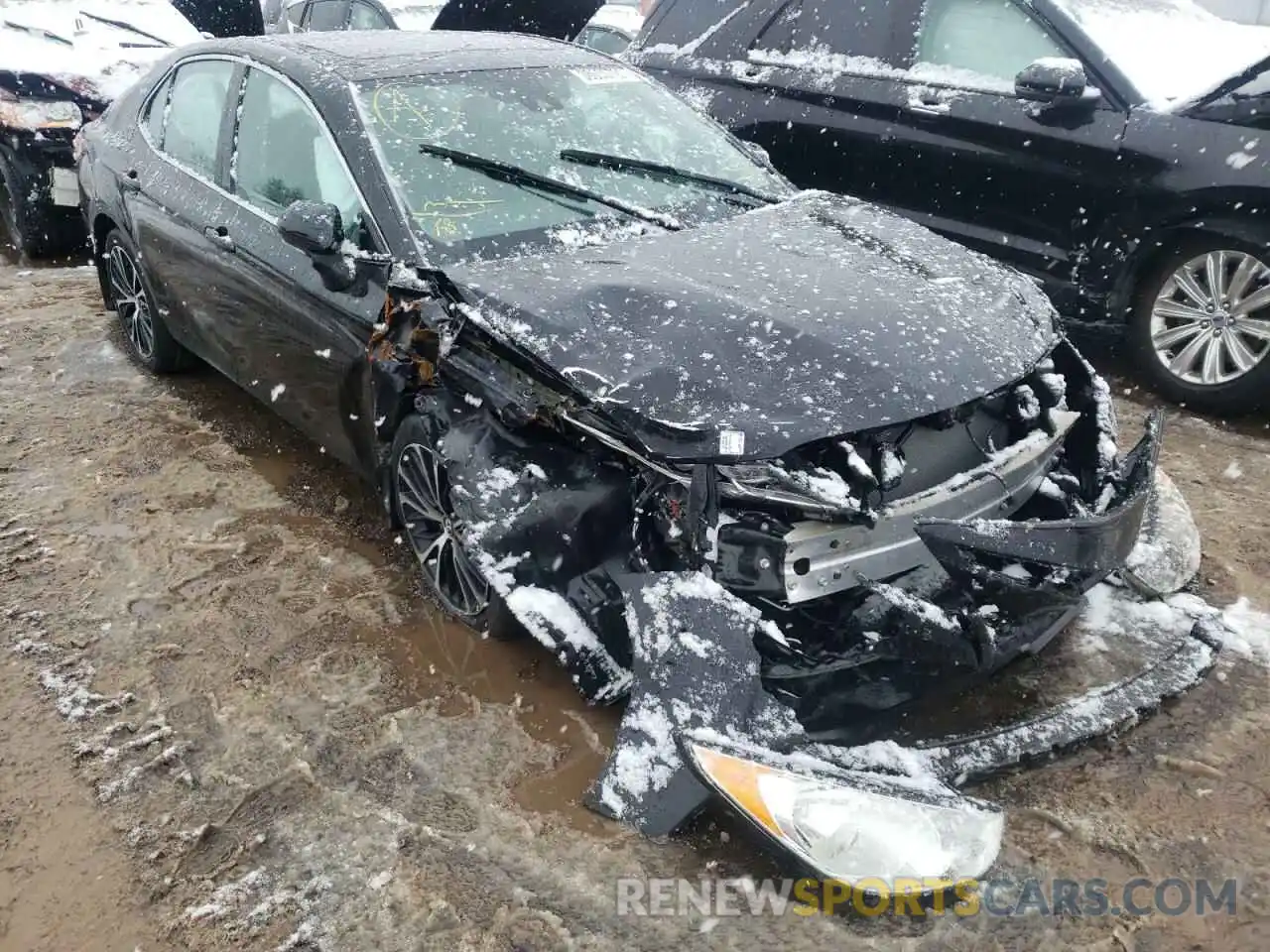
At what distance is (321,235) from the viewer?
303cm

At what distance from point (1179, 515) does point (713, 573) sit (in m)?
2.02

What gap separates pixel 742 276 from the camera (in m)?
2.93

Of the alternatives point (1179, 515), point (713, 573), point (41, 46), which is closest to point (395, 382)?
point (713, 573)

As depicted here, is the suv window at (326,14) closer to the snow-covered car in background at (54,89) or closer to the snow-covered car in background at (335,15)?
the snow-covered car in background at (335,15)

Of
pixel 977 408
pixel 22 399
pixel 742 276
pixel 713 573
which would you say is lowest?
pixel 22 399

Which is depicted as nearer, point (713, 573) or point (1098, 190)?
point (713, 573)

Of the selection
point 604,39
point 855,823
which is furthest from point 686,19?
point 855,823

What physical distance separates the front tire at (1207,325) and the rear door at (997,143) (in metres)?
0.43

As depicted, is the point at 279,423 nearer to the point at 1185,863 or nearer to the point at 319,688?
the point at 319,688

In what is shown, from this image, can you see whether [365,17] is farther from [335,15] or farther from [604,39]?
[604,39]

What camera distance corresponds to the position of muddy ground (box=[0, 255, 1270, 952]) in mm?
2211

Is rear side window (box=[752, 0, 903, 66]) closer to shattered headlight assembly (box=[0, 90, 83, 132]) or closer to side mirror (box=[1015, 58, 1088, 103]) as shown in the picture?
side mirror (box=[1015, 58, 1088, 103])

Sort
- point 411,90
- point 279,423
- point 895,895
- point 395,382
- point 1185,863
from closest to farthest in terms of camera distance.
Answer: point 895,895
point 1185,863
point 395,382
point 411,90
point 279,423

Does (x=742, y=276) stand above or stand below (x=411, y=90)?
below
